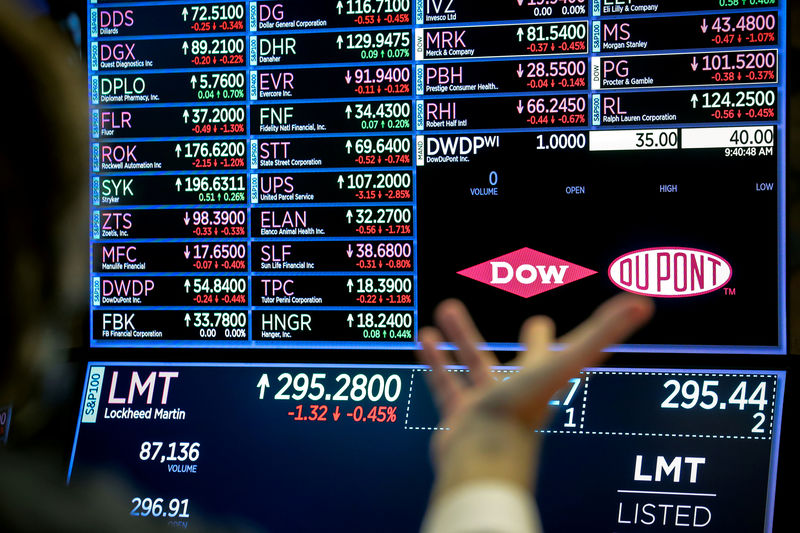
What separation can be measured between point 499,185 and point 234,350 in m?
1.12

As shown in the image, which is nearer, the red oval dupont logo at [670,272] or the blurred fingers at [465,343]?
the blurred fingers at [465,343]

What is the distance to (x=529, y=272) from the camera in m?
2.84

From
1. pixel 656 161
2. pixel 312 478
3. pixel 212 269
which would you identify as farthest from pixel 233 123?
pixel 656 161

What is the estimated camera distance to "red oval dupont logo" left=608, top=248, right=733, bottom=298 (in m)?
2.74

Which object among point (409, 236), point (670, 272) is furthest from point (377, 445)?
point (670, 272)

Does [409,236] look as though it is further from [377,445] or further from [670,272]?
[670,272]

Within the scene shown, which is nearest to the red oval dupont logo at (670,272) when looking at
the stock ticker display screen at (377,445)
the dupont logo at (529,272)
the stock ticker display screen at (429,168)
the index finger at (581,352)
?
the stock ticker display screen at (429,168)

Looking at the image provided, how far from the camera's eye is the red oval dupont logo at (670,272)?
2.74 metres

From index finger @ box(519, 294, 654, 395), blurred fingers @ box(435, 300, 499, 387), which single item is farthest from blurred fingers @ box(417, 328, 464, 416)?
index finger @ box(519, 294, 654, 395)

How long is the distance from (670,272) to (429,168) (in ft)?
2.91

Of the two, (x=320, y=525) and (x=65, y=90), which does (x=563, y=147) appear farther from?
(x=65, y=90)

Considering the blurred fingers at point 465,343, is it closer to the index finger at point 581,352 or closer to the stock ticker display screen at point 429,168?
the index finger at point 581,352

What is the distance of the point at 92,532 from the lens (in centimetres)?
64

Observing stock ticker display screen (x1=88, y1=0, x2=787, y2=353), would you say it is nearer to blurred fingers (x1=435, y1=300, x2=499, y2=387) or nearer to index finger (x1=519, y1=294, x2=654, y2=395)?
blurred fingers (x1=435, y1=300, x2=499, y2=387)
